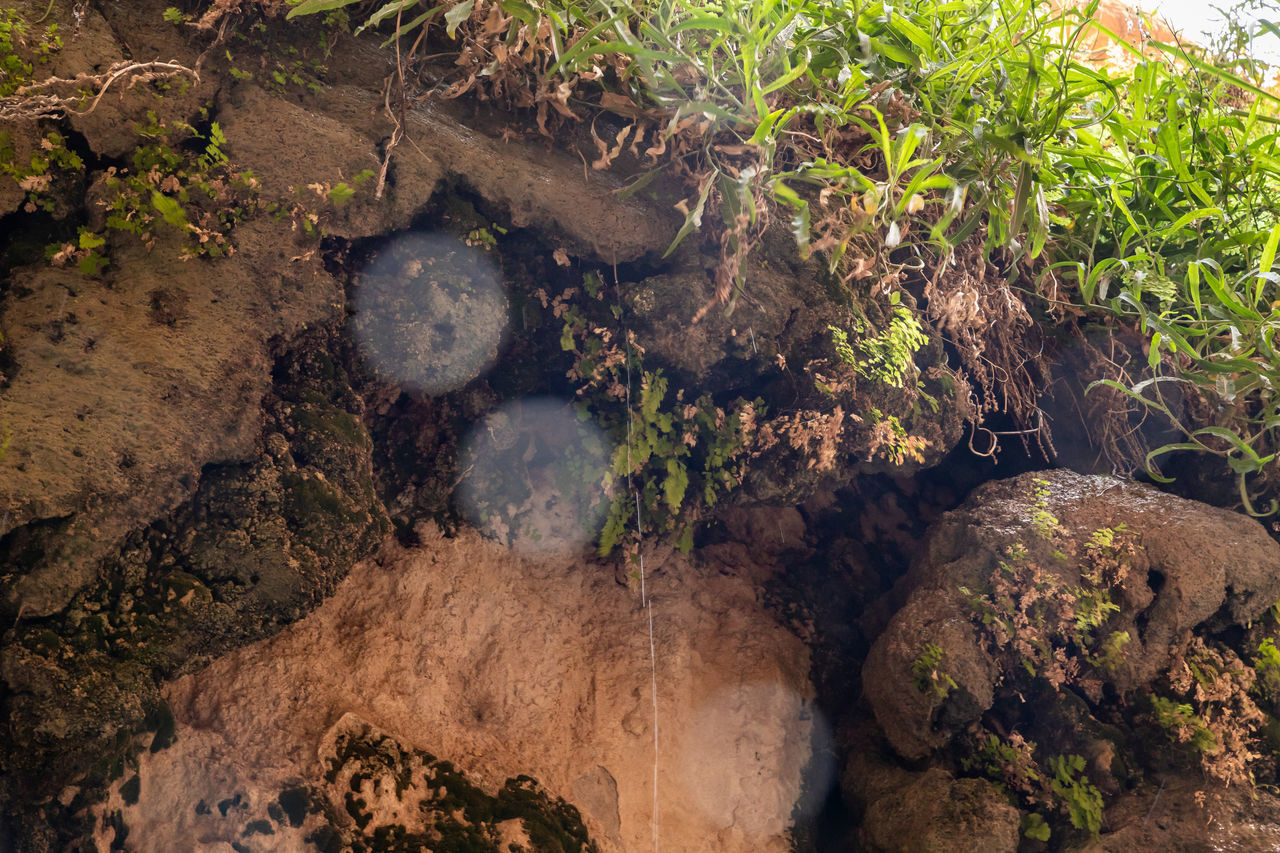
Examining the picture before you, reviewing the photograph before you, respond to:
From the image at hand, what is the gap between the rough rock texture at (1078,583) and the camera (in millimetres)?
3660

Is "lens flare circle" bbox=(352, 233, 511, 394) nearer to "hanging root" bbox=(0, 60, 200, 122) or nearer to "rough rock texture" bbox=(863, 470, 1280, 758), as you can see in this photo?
"hanging root" bbox=(0, 60, 200, 122)

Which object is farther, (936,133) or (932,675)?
(932,675)

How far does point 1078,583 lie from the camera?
12.4 feet

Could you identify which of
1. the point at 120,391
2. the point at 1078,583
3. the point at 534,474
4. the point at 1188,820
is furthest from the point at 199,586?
the point at 1188,820

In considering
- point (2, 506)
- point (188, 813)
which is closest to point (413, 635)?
point (188, 813)

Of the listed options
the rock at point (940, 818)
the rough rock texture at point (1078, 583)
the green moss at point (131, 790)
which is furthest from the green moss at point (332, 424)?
the rock at point (940, 818)

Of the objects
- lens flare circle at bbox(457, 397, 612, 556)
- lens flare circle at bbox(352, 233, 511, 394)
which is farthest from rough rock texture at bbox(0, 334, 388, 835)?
lens flare circle at bbox(457, 397, 612, 556)

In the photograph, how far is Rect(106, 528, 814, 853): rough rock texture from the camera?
2691 mm

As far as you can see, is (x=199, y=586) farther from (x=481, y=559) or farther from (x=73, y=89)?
(x=73, y=89)

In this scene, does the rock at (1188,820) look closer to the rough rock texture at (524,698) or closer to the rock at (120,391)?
the rough rock texture at (524,698)

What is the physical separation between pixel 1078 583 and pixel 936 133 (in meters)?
2.45

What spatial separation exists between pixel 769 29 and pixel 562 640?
288 centimetres

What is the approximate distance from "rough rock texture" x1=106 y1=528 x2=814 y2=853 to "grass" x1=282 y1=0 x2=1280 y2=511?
1863mm

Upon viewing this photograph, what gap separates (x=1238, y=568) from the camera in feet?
12.6
